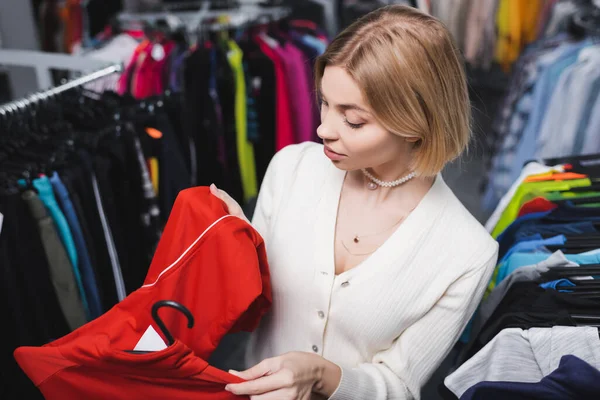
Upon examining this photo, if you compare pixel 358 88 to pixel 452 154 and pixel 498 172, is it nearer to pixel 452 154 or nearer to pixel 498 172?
pixel 452 154

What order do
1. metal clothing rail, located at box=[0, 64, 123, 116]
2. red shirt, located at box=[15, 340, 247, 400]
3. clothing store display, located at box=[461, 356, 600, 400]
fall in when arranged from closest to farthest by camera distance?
clothing store display, located at box=[461, 356, 600, 400]
red shirt, located at box=[15, 340, 247, 400]
metal clothing rail, located at box=[0, 64, 123, 116]

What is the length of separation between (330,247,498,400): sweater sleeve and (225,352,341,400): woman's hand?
6 cm

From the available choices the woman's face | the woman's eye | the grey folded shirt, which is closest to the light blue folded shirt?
the grey folded shirt

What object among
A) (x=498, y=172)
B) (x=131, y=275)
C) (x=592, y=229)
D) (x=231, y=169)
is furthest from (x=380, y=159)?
(x=498, y=172)

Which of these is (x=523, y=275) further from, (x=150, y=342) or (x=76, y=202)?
(x=76, y=202)

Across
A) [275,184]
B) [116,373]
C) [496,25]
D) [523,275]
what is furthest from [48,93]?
[496,25]

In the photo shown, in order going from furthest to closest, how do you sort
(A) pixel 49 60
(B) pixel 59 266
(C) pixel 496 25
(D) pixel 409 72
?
1. (C) pixel 496 25
2. (A) pixel 49 60
3. (B) pixel 59 266
4. (D) pixel 409 72

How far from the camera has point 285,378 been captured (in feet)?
2.90

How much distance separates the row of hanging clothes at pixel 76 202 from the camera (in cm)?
130

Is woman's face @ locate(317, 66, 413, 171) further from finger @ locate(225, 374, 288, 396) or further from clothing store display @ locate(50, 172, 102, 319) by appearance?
clothing store display @ locate(50, 172, 102, 319)

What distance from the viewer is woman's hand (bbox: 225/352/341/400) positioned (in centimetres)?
87

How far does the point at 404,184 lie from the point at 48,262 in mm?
966

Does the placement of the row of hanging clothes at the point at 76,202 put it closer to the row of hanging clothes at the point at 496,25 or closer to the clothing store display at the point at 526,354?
the clothing store display at the point at 526,354

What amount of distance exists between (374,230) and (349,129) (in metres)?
0.26
